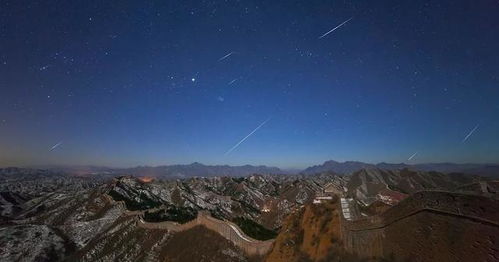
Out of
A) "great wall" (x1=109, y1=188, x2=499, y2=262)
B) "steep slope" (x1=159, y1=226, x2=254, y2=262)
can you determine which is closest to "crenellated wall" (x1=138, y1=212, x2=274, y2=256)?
"steep slope" (x1=159, y1=226, x2=254, y2=262)

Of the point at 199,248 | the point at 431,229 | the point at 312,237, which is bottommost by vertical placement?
the point at 199,248

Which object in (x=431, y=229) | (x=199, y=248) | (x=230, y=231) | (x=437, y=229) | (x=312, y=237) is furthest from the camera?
(x=199, y=248)

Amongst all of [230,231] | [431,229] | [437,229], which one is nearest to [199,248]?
[230,231]

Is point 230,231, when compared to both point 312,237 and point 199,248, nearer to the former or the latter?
point 199,248

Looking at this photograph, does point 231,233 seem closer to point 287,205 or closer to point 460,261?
point 460,261

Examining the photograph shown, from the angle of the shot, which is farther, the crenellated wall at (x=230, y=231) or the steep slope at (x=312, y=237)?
the crenellated wall at (x=230, y=231)

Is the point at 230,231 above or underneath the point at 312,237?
underneath

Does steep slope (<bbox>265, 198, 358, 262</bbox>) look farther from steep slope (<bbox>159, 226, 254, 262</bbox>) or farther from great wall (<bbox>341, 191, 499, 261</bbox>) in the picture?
steep slope (<bbox>159, 226, 254, 262</bbox>)

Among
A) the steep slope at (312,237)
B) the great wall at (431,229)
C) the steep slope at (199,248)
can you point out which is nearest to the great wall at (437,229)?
the great wall at (431,229)

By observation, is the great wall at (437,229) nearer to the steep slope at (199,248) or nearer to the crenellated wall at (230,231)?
the crenellated wall at (230,231)
